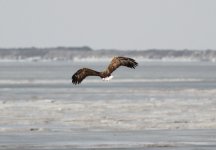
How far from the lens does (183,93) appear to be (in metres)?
44.8

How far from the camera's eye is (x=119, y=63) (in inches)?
624

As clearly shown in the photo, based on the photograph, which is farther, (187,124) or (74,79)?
(187,124)

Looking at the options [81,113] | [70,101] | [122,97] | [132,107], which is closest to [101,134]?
[81,113]

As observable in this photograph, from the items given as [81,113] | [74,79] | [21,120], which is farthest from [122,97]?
[74,79]

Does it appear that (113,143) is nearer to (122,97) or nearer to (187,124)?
(187,124)

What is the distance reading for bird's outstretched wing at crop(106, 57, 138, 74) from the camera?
15797 millimetres

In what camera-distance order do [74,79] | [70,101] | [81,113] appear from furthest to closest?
[70,101]
[81,113]
[74,79]

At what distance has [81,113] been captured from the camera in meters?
32.4

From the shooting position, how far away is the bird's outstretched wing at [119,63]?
15797 mm

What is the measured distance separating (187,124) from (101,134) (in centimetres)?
345

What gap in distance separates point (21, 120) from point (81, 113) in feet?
10.2

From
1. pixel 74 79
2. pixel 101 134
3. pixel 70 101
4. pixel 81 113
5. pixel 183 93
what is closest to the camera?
pixel 74 79

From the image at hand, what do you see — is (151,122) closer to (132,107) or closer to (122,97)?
(132,107)

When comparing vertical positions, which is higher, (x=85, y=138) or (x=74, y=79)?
(x=74, y=79)
